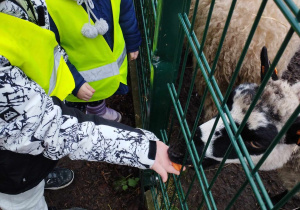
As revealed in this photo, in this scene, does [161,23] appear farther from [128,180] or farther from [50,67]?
Result: [128,180]

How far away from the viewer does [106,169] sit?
227cm

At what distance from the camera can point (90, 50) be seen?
5.80 feet

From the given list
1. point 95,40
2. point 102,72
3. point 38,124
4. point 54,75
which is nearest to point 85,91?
point 102,72

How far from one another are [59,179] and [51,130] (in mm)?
1152

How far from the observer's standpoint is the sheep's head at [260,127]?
1299 mm

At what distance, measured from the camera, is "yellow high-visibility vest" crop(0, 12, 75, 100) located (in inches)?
37.7

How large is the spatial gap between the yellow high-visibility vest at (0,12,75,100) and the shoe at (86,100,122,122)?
1.00m

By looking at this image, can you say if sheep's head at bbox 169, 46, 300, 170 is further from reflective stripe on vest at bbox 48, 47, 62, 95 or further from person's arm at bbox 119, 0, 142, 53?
person's arm at bbox 119, 0, 142, 53

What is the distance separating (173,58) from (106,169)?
1228mm

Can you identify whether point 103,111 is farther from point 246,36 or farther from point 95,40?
point 246,36

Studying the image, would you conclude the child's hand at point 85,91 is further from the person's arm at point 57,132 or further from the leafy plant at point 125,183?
the leafy plant at point 125,183

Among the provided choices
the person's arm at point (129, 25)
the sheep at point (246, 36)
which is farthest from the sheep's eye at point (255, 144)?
the person's arm at point (129, 25)

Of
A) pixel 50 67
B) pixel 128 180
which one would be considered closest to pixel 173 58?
pixel 50 67

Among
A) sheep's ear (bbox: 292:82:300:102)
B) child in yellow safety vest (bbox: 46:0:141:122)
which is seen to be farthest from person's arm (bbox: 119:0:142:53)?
sheep's ear (bbox: 292:82:300:102)
